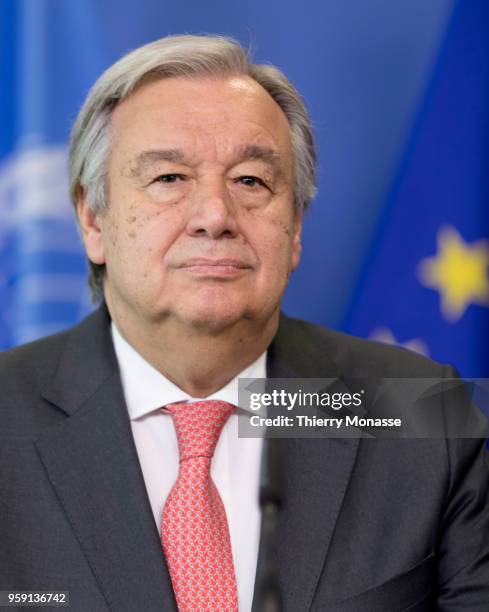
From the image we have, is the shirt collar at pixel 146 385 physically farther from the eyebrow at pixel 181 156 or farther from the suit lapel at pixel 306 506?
the eyebrow at pixel 181 156

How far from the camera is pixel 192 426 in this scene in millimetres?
2051

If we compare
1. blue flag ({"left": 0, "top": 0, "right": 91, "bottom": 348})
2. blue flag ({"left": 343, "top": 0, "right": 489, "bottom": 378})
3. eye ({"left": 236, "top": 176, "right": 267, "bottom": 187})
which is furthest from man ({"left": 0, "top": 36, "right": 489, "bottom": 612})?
blue flag ({"left": 343, "top": 0, "right": 489, "bottom": 378})

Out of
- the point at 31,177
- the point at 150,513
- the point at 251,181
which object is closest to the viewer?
the point at 150,513

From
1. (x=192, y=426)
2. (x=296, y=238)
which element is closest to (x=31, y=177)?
(x=296, y=238)

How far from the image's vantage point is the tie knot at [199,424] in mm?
2006

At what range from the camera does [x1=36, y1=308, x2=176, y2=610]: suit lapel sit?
1.81 metres

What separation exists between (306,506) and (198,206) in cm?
66

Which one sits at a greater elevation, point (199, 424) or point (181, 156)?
point (181, 156)

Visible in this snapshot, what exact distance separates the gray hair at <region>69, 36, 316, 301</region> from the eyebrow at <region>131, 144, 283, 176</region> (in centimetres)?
12

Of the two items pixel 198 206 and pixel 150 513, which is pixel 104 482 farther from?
pixel 198 206

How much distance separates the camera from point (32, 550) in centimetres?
184

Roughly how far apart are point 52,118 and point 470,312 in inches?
53.3

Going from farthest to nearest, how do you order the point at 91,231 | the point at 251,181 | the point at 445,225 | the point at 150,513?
the point at 445,225
the point at 91,231
the point at 251,181
the point at 150,513

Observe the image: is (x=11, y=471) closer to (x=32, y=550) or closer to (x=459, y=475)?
(x=32, y=550)
